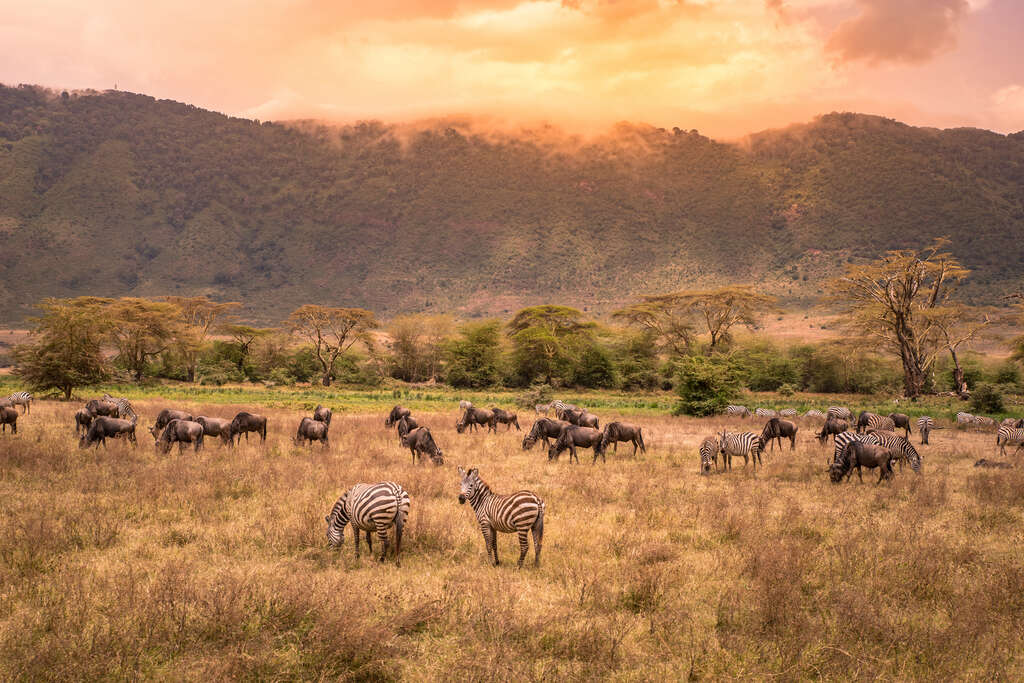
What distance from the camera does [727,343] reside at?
6312cm

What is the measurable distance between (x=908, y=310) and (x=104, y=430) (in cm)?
5426

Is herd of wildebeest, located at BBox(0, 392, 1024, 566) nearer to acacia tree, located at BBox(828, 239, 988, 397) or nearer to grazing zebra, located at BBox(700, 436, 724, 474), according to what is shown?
grazing zebra, located at BBox(700, 436, 724, 474)

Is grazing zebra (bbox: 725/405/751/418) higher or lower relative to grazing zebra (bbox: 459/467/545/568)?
lower

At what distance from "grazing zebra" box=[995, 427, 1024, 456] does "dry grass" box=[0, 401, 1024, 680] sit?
8545mm

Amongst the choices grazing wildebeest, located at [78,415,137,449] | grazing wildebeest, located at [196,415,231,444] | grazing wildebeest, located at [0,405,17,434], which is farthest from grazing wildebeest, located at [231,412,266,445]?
grazing wildebeest, located at [0,405,17,434]

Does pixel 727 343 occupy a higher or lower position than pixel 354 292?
lower

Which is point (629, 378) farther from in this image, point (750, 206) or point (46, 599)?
point (750, 206)

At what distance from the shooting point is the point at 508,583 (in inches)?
319

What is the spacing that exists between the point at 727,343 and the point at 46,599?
63.7m

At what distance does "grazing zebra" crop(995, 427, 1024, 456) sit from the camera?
70.5ft

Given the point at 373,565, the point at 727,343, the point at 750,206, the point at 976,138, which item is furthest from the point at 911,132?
the point at 373,565

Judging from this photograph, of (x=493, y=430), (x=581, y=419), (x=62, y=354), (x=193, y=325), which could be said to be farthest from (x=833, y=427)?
(x=193, y=325)

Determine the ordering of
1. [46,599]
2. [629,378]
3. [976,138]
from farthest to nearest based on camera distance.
Result: 1. [976,138]
2. [629,378]
3. [46,599]

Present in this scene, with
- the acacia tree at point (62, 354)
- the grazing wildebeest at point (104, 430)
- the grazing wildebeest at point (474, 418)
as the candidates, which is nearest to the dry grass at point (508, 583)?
the grazing wildebeest at point (104, 430)
